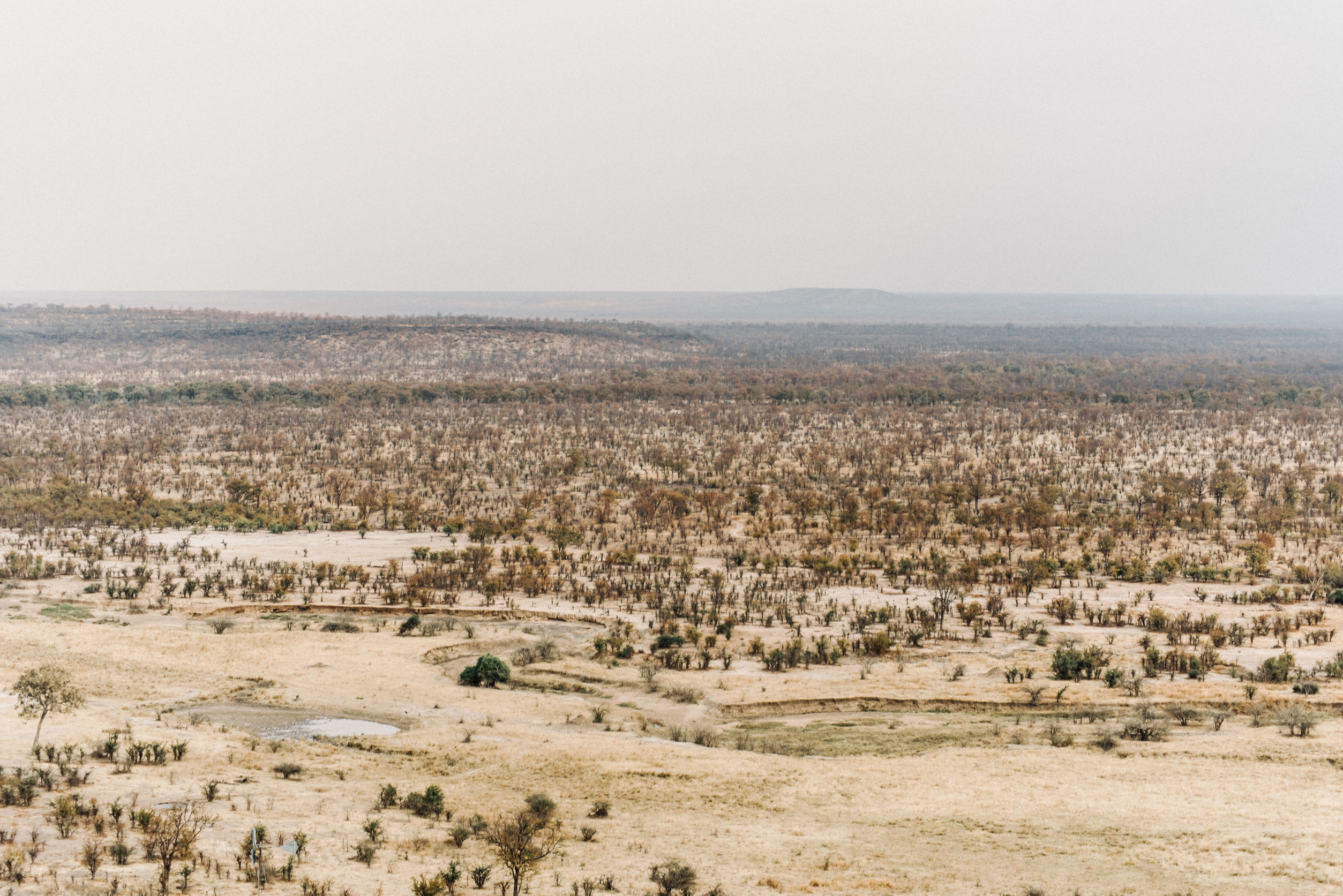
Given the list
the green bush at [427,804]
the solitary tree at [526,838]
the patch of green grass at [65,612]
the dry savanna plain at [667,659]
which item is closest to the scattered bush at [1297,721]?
the dry savanna plain at [667,659]

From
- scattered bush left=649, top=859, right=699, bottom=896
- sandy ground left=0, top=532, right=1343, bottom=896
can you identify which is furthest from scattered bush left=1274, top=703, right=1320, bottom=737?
scattered bush left=649, top=859, right=699, bottom=896

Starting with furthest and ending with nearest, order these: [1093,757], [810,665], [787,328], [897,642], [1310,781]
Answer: [787,328] → [897,642] → [810,665] → [1093,757] → [1310,781]

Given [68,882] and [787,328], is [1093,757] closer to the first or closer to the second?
[68,882]

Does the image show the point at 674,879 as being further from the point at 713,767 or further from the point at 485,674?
the point at 485,674

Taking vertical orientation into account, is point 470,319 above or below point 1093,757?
above

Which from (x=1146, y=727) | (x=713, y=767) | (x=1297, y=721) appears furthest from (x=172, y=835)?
(x=1297, y=721)

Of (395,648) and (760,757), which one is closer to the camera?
(760,757)

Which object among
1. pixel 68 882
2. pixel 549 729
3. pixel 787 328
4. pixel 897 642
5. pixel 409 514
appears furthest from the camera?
pixel 787 328

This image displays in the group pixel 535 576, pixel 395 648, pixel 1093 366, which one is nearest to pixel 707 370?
pixel 1093 366
